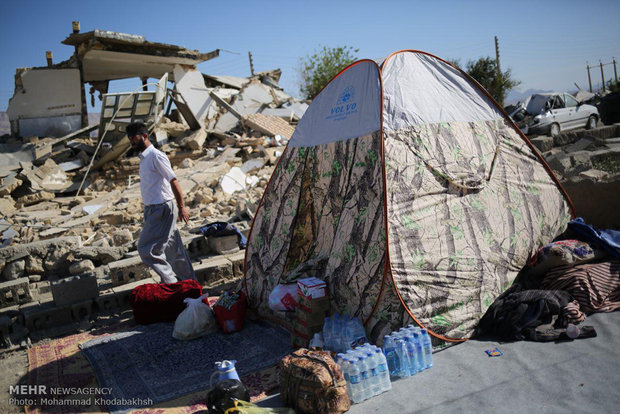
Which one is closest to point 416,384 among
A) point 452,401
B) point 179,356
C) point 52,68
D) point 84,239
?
point 452,401

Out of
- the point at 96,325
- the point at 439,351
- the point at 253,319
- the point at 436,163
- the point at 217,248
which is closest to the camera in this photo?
the point at 439,351

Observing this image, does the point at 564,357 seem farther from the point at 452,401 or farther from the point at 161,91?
the point at 161,91

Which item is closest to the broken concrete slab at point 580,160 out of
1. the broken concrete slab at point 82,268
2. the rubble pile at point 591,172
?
the rubble pile at point 591,172

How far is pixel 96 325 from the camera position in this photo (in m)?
5.55

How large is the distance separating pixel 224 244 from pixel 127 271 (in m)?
1.40

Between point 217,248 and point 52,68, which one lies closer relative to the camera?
point 217,248

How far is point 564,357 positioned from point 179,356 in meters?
3.17

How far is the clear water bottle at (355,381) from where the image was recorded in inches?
127

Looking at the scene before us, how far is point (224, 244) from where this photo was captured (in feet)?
23.2

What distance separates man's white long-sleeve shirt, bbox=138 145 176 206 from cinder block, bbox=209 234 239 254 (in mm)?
1653

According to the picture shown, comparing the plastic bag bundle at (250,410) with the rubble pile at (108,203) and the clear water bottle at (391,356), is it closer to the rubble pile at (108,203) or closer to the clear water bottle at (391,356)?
the clear water bottle at (391,356)

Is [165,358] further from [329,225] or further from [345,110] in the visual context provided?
[345,110]

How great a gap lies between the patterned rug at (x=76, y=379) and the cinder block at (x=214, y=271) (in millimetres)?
1242

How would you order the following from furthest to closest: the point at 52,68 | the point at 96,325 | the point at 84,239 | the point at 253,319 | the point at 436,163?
the point at 52,68, the point at 84,239, the point at 96,325, the point at 253,319, the point at 436,163
